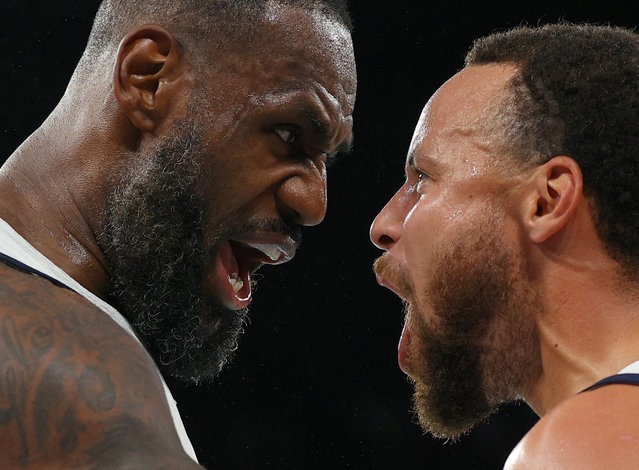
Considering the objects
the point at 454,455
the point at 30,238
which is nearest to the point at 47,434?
the point at 30,238

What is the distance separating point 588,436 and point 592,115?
0.59 metres

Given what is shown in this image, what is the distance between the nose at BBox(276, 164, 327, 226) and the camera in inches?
73.2

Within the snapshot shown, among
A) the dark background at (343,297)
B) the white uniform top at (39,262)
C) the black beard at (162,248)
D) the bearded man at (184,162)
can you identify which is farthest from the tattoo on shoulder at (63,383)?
the dark background at (343,297)

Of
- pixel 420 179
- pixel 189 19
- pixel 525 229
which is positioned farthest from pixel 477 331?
pixel 189 19

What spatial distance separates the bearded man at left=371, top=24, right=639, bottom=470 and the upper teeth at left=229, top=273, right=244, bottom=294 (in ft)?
1.43

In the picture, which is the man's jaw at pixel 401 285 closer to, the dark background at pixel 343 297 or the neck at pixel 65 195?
the neck at pixel 65 195

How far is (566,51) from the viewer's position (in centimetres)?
150

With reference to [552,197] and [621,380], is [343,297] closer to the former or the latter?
[552,197]

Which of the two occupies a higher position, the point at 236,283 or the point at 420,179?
A: the point at 420,179

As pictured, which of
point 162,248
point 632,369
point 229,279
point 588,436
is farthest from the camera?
point 229,279

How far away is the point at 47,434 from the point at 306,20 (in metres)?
1.01

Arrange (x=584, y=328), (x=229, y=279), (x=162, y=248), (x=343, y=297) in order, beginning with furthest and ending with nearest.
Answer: (x=343, y=297)
(x=229, y=279)
(x=162, y=248)
(x=584, y=328)

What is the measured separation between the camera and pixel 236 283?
1.95 m

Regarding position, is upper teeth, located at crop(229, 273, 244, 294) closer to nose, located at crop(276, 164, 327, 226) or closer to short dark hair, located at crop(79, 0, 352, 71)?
nose, located at crop(276, 164, 327, 226)
